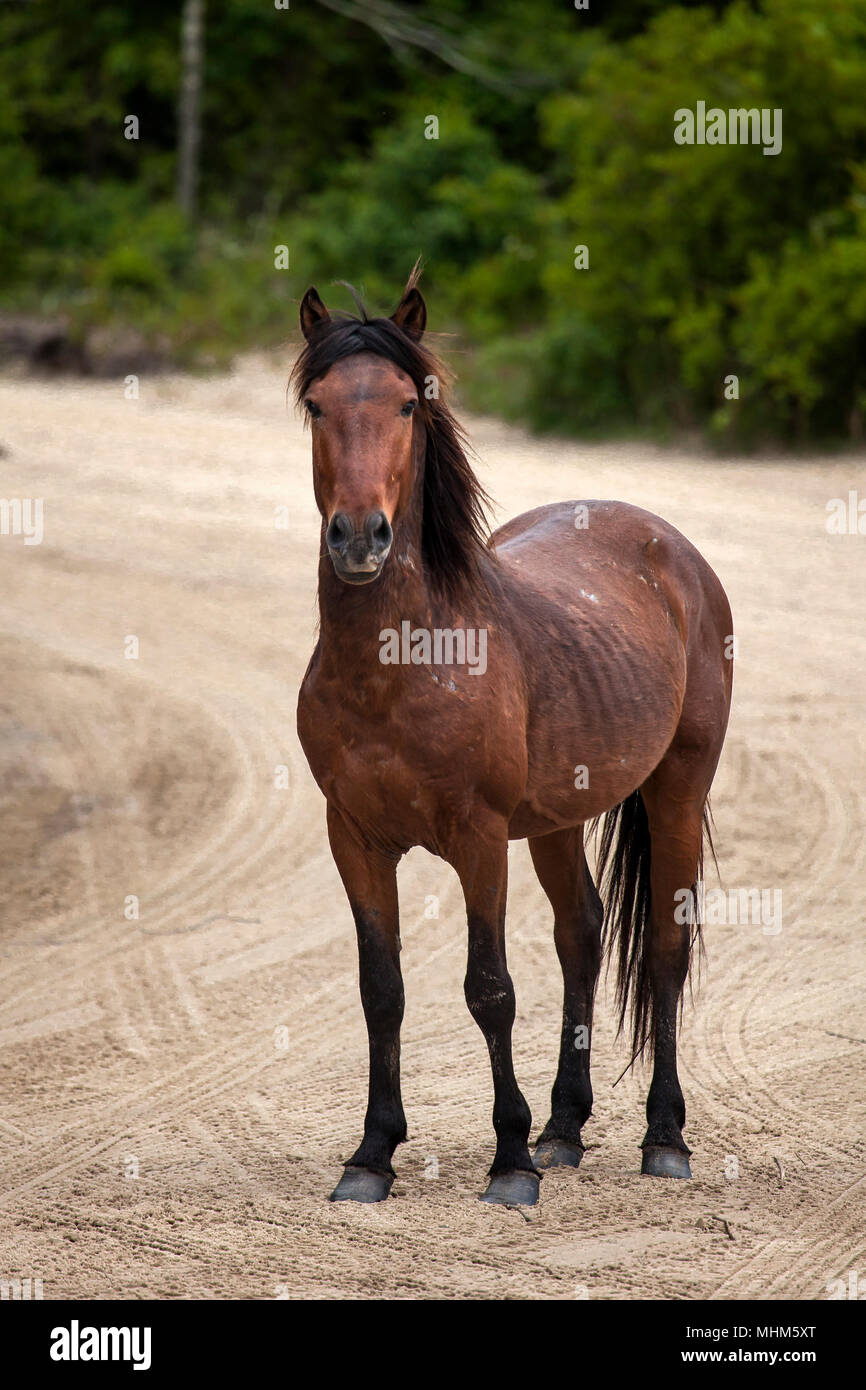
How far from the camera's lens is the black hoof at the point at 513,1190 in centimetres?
422

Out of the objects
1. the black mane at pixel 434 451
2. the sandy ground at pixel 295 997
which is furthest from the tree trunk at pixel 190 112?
the black mane at pixel 434 451

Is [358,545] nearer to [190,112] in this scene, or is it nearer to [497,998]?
[497,998]

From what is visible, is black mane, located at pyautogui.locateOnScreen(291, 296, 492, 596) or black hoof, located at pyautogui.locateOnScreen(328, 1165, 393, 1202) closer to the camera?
black mane, located at pyautogui.locateOnScreen(291, 296, 492, 596)

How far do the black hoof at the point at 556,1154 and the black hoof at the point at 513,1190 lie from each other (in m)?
0.32

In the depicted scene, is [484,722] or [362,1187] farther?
[362,1187]

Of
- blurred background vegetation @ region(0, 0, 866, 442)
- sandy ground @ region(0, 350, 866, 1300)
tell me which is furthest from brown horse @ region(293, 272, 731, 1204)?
blurred background vegetation @ region(0, 0, 866, 442)

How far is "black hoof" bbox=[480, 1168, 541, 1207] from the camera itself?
4.22 m

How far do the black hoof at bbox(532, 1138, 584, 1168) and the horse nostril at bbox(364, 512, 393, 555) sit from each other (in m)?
1.99

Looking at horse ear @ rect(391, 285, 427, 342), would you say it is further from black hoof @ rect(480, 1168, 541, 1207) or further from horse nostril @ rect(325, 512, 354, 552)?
black hoof @ rect(480, 1168, 541, 1207)

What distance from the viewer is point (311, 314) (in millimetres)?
4148

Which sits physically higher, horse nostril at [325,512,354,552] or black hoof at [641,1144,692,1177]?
horse nostril at [325,512,354,552]

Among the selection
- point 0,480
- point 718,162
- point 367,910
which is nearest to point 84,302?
point 0,480

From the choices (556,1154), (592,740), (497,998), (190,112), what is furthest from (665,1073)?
(190,112)

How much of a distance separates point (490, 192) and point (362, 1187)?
1832cm
